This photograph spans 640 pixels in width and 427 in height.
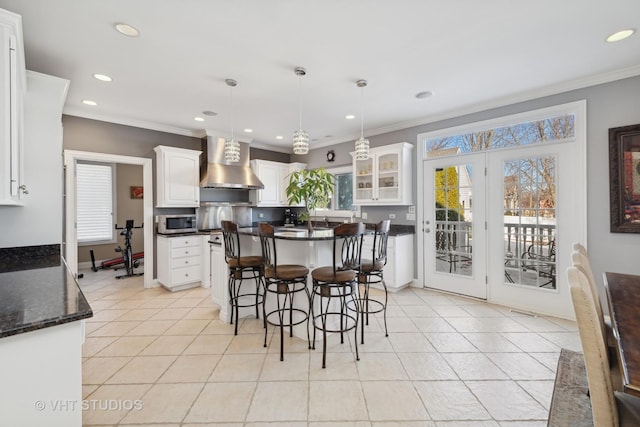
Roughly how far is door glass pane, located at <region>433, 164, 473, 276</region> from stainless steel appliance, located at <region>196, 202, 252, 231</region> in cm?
358

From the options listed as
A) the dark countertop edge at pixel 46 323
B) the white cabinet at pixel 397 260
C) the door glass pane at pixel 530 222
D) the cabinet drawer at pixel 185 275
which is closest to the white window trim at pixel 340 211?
the white cabinet at pixel 397 260

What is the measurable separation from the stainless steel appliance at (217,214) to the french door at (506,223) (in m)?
3.47

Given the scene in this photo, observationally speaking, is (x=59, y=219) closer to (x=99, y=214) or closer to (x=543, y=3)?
(x=543, y=3)

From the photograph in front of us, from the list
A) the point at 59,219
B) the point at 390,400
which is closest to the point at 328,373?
the point at 390,400

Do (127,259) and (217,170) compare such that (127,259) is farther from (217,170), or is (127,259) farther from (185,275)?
(217,170)

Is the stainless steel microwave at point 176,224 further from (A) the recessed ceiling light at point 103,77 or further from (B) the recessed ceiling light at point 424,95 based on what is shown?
(B) the recessed ceiling light at point 424,95

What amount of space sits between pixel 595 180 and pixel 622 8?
65.7 inches

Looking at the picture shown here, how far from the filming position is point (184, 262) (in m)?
4.41

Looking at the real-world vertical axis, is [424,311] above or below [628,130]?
below

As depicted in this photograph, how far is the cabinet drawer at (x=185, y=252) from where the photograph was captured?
4.32 meters

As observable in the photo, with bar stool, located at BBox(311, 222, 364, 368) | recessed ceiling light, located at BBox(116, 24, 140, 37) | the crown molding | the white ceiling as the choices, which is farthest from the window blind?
bar stool, located at BBox(311, 222, 364, 368)

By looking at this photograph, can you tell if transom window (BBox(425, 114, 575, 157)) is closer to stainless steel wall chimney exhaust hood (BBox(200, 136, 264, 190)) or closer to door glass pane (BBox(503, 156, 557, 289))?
door glass pane (BBox(503, 156, 557, 289))

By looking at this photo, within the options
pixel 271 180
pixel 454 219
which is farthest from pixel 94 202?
pixel 454 219

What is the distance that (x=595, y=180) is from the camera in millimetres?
2965
